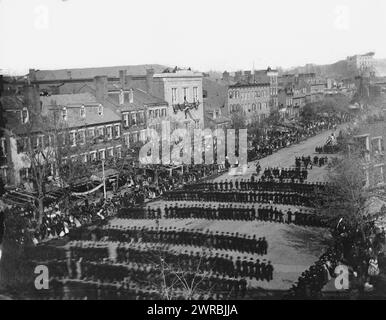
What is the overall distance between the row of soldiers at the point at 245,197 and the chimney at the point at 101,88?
10863mm

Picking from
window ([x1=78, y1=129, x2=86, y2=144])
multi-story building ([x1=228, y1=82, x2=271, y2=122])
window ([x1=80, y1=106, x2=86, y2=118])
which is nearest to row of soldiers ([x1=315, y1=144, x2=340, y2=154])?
multi-story building ([x1=228, y1=82, x2=271, y2=122])

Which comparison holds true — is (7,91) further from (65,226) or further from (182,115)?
(182,115)

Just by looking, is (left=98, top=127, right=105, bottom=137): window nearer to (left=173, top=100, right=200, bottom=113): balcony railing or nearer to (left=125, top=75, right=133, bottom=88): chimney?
(left=125, top=75, right=133, bottom=88): chimney

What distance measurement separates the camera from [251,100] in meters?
44.5

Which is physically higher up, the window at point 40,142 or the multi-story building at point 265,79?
the multi-story building at point 265,79

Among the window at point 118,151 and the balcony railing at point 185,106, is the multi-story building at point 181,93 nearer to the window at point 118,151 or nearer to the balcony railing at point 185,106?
the balcony railing at point 185,106

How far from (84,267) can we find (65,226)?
5502 mm

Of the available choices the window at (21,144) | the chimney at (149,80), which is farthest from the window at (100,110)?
the window at (21,144)

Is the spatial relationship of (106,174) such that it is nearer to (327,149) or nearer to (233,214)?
(233,214)

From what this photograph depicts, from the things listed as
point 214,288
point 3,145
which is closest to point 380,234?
point 214,288

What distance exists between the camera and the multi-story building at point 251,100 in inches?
1686

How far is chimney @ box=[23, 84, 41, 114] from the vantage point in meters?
32.3

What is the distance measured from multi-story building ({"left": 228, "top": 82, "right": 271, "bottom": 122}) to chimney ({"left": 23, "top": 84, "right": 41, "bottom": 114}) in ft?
60.9

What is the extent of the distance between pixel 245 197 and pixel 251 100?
1525cm
